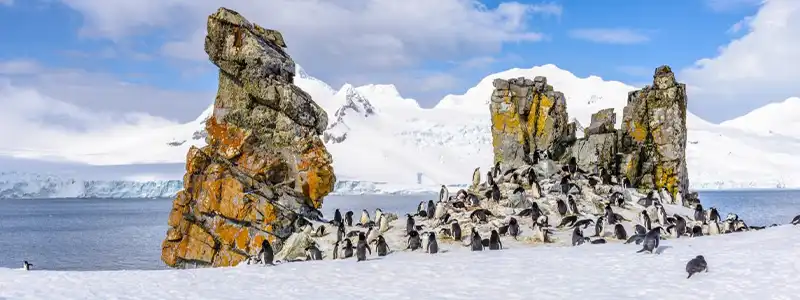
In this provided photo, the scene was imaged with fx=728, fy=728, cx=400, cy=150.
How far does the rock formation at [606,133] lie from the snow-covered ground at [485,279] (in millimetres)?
20975

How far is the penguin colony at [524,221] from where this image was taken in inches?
1056

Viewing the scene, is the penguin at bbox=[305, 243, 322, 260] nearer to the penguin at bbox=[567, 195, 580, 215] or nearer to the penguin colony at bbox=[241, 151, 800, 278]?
the penguin colony at bbox=[241, 151, 800, 278]

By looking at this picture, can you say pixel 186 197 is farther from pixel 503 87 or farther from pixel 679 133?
pixel 679 133

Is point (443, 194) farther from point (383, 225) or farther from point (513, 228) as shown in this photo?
point (513, 228)

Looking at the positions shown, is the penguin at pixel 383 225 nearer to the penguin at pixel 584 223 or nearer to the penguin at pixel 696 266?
the penguin at pixel 584 223

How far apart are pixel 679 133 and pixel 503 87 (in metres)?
12.1

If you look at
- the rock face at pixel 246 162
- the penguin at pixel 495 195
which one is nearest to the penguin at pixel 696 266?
the penguin at pixel 495 195

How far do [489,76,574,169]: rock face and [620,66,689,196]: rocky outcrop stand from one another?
18.9ft

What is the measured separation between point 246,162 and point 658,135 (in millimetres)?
26480

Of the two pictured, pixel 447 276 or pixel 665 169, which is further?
pixel 665 169

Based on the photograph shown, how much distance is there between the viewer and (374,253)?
2677cm

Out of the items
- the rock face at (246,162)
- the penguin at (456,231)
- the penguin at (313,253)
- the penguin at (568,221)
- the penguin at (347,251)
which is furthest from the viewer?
the rock face at (246,162)

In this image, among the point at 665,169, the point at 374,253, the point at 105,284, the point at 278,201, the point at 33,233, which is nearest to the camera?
the point at 105,284

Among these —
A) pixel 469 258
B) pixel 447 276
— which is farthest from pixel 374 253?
pixel 447 276
